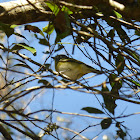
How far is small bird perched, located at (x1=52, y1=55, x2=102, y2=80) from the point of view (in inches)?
62.0

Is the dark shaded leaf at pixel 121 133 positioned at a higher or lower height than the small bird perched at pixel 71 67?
lower

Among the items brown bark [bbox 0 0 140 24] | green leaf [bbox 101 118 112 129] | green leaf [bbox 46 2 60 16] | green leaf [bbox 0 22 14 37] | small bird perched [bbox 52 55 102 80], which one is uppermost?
brown bark [bbox 0 0 140 24]

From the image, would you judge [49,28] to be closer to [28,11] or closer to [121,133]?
[28,11]

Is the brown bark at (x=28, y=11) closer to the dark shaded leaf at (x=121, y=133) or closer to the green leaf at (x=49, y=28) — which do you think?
the green leaf at (x=49, y=28)

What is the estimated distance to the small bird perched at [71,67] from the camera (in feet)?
5.16

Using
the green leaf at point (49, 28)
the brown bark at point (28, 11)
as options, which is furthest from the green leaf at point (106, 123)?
the brown bark at point (28, 11)

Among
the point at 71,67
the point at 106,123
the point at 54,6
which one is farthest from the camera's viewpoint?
the point at 71,67

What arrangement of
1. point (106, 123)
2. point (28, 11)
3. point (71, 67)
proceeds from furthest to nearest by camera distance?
point (71, 67) < point (28, 11) < point (106, 123)

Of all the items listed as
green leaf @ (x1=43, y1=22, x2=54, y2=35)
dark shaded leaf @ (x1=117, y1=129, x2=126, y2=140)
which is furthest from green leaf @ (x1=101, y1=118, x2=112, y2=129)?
green leaf @ (x1=43, y1=22, x2=54, y2=35)

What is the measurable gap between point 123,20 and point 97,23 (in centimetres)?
19

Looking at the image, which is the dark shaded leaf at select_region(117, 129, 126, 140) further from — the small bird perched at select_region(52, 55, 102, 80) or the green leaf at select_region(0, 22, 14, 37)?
the green leaf at select_region(0, 22, 14, 37)

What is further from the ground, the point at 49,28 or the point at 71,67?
the point at 49,28

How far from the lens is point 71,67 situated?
1641 mm

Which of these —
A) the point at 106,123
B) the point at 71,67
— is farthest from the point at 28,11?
the point at 106,123
